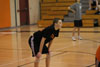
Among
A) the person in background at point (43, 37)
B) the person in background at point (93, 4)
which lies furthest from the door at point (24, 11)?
the person in background at point (43, 37)

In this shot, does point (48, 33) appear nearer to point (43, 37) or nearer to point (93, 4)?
point (43, 37)

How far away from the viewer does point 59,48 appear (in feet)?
19.5

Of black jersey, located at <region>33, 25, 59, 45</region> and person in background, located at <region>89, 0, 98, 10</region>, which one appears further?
person in background, located at <region>89, 0, 98, 10</region>

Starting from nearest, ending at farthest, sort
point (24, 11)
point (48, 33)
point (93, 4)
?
point (48, 33) → point (93, 4) → point (24, 11)

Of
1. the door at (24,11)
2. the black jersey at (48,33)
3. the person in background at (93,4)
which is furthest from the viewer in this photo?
the door at (24,11)

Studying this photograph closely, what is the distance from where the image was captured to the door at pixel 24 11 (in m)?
10.7

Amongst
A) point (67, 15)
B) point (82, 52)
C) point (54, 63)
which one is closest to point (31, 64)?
point (54, 63)

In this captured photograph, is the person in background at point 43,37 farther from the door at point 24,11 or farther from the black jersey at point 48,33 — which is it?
the door at point 24,11

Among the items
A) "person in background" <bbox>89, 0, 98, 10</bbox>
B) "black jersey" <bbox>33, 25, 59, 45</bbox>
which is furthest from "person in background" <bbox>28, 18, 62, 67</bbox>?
"person in background" <bbox>89, 0, 98, 10</bbox>

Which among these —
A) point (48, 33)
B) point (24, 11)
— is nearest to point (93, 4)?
point (24, 11)

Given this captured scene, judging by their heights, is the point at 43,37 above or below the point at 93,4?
below

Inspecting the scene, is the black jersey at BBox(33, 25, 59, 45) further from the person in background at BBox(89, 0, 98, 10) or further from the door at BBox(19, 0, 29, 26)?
the door at BBox(19, 0, 29, 26)

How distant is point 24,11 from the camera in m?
11.4

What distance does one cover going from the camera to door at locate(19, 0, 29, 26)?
10.7 meters
